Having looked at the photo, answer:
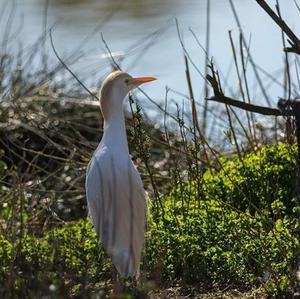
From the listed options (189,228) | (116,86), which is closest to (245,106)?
(189,228)

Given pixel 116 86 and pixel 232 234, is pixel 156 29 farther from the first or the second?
pixel 232 234

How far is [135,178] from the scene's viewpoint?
597 cm

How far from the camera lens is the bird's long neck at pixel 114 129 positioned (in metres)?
6.07

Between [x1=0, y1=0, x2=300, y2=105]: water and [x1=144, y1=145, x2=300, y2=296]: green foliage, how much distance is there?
2.71 metres

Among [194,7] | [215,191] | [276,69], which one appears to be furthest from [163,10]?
[215,191]

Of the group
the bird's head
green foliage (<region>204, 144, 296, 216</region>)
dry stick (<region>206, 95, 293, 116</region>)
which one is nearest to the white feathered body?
the bird's head

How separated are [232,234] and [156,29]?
314 inches

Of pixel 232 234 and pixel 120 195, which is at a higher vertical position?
pixel 120 195

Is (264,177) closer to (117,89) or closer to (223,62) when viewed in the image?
(117,89)

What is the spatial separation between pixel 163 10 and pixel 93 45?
2807mm

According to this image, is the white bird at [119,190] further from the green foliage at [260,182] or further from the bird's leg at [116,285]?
the green foliage at [260,182]

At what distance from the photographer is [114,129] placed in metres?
6.15

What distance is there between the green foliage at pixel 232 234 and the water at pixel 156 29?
271 centimetres

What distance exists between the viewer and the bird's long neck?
6068 mm
